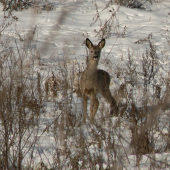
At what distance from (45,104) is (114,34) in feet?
16.6

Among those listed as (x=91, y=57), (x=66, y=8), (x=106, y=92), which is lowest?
(x=106, y=92)

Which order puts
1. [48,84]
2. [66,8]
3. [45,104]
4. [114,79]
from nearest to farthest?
[66,8] → [45,104] → [48,84] → [114,79]

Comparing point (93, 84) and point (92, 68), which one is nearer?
point (93, 84)

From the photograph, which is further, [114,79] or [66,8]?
[114,79]

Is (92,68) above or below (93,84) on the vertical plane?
above

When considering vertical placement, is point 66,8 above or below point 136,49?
above

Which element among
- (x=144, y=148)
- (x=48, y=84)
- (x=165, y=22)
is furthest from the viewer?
(x=165, y=22)

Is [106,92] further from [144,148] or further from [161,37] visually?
[161,37]

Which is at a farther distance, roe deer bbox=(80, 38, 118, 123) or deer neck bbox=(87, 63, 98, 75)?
deer neck bbox=(87, 63, 98, 75)

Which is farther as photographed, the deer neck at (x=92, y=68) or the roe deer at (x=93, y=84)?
the deer neck at (x=92, y=68)

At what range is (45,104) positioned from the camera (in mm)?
6383

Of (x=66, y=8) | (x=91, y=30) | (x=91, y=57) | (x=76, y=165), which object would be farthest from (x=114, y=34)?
(x=66, y=8)

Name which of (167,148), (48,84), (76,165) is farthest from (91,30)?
(76,165)

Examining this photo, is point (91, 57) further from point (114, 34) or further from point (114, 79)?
point (114, 34)
